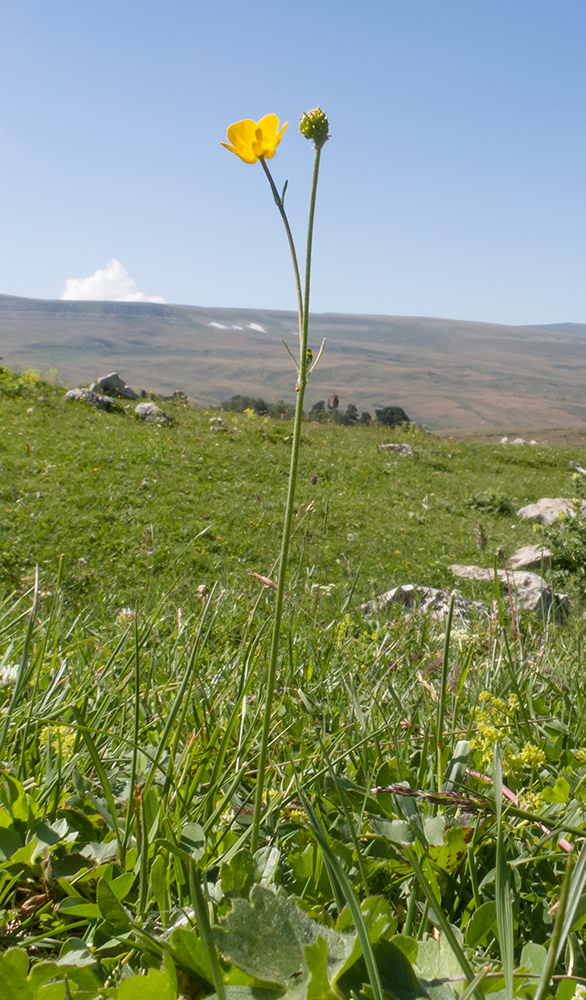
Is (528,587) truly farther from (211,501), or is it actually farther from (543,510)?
(211,501)

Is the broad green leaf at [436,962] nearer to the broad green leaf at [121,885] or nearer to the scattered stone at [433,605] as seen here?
the broad green leaf at [121,885]

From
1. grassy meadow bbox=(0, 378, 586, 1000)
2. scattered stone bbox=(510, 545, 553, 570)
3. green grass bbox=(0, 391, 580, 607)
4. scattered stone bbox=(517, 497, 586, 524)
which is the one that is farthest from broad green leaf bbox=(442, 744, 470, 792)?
scattered stone bbox=(517, 497, 586, 524)

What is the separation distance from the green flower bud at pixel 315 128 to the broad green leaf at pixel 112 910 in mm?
986

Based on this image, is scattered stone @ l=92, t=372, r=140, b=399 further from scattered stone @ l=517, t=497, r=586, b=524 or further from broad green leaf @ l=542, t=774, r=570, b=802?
broad green leaf @ l=542, t=774, r=570, b=802

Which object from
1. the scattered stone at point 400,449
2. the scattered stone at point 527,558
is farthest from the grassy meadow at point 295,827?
the scattered stone at point 400,449

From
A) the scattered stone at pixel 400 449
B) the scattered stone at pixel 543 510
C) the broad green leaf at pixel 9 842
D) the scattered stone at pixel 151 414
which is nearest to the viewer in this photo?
the broad green leaf at pixel 9 842

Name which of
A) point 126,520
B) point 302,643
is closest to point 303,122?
point 302,643

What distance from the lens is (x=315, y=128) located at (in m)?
0.76

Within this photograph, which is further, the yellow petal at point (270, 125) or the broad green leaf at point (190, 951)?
the yellow petal at point (270, 125)

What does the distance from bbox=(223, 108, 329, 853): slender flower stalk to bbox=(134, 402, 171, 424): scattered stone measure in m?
13.6

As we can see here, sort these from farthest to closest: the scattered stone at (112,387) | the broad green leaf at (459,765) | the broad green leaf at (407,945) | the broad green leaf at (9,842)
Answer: the scattered stone at (112,387) → the broad green leaf at (459,765) → the broad green leaf at (9,842) → the broad green leaf at (407,945)

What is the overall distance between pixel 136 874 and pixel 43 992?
0.73 ft

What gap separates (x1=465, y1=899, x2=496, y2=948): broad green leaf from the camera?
28.8 inches

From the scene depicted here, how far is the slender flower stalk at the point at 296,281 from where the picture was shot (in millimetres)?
719
